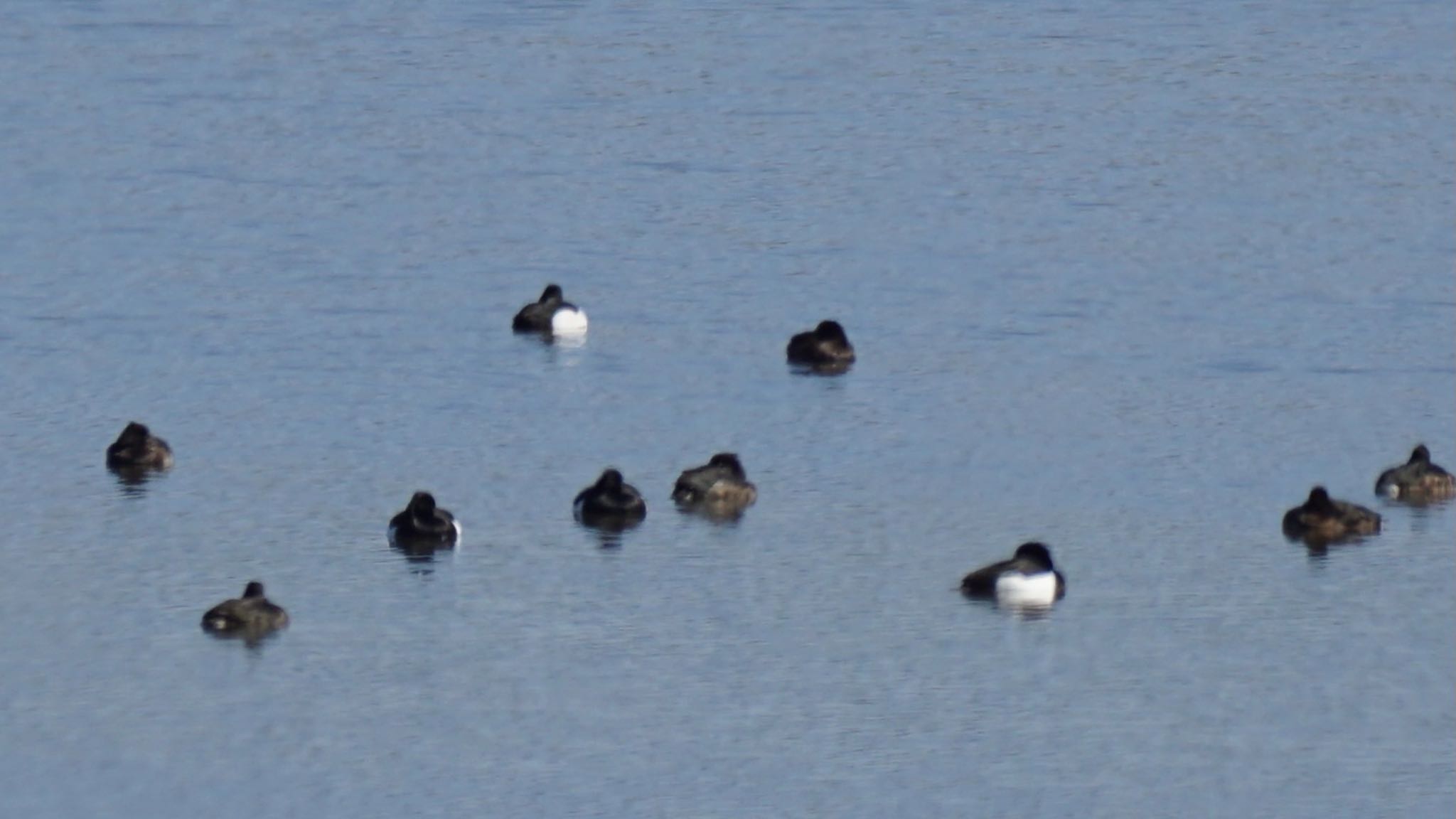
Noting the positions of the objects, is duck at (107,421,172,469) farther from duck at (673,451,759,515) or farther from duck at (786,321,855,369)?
duck at (786,321,855,369)

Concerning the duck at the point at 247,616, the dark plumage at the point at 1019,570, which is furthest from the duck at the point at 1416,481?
the duck at the point at 247,616

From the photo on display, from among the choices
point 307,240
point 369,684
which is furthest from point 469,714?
point 307,240

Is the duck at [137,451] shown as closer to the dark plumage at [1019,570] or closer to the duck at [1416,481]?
the dark plumage at [1019,570]

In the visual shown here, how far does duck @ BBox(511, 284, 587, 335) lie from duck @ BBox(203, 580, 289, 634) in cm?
1165

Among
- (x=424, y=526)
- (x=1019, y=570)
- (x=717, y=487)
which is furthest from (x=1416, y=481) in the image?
(x=424, y=526)

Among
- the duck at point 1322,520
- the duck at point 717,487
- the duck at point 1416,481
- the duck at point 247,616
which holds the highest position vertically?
the duck at point 1416,481

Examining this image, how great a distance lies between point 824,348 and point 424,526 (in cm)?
841

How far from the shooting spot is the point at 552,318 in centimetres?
3547

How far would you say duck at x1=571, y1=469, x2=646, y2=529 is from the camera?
89.0 feet

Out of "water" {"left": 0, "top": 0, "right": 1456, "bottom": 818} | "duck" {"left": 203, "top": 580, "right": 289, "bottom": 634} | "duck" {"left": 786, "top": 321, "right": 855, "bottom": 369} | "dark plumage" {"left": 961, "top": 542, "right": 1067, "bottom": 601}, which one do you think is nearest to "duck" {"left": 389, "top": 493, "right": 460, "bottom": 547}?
"water" {"left": 0, "top": 0, "right": 1456, "bottom": 818}

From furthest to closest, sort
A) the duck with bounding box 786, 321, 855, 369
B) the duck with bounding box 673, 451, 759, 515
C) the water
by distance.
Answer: the duck with bounding box 786, 321, 855, 369
the duck with bounding box 673, 451, 759, 515
the water

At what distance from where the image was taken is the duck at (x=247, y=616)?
2381 cm

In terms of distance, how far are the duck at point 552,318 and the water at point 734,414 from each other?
0.53m

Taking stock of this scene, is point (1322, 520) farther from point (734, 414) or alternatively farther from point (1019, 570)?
Result: point (734, 414)
